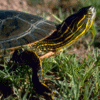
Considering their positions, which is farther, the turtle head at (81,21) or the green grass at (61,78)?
the turtle head at (81,21)

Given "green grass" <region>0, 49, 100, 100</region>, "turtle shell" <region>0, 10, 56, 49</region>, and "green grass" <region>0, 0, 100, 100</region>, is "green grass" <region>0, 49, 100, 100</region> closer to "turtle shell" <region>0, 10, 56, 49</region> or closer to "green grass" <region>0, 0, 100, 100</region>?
"green grass" <region>0, 0, 100, 100</region>

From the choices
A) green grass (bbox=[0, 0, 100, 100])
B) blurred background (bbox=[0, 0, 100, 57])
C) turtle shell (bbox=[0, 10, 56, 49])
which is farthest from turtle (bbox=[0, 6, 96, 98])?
blurred background (bbox=[0, 0, 100, 57])

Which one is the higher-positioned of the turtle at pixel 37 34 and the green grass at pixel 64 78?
the turtle at pixel 37 34

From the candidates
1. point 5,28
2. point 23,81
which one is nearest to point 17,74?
point 23,81

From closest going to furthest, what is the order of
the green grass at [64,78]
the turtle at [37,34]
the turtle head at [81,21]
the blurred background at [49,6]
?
the green grass at [64,78] < the turtle at [37,34] < the turtle head at [81,21] < the blurred background at [49,6]

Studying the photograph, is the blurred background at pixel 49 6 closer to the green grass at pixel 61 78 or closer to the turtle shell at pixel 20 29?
the turtle shell at pixel 20 29

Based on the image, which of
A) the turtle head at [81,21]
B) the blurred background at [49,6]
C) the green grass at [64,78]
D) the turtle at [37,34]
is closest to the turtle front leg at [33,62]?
the turtle at [37,34]

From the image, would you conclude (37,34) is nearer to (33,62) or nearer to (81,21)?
(33,62)

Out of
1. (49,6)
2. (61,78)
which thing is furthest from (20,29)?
(49,6)
